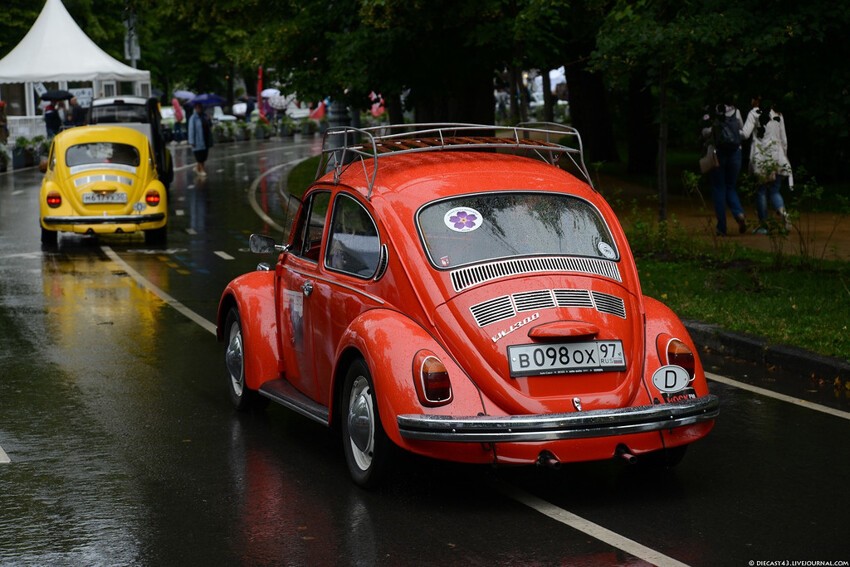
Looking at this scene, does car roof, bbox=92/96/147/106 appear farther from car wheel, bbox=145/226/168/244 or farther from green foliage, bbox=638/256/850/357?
green foliage, bbox=638/256/850/357

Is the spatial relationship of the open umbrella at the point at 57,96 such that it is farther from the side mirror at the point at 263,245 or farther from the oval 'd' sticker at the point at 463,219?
the oval 'd' sticker at the point at 463,219

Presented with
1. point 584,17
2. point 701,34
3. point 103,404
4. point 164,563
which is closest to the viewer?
point 164,563

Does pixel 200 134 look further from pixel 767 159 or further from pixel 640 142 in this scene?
pixel 767 159

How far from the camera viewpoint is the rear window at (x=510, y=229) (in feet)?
24.7

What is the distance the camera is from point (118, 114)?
32781 millimetres

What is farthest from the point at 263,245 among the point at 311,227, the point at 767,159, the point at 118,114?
the point at 118,114

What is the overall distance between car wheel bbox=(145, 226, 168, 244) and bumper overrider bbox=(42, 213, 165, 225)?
0.93 feet

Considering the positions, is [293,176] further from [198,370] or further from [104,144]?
[198,370]

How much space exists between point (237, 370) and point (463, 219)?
261cm

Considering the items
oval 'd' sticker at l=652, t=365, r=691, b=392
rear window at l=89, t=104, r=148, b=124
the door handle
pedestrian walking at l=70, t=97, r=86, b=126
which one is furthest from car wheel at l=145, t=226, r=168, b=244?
pedestrian walking at l=70, t=97, r=86, b=126

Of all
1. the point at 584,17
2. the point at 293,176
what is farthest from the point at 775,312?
the point at 293,176

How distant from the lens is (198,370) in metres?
11.0

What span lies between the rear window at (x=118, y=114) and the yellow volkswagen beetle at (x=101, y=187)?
1021 cm

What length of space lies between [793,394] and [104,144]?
1488cm
